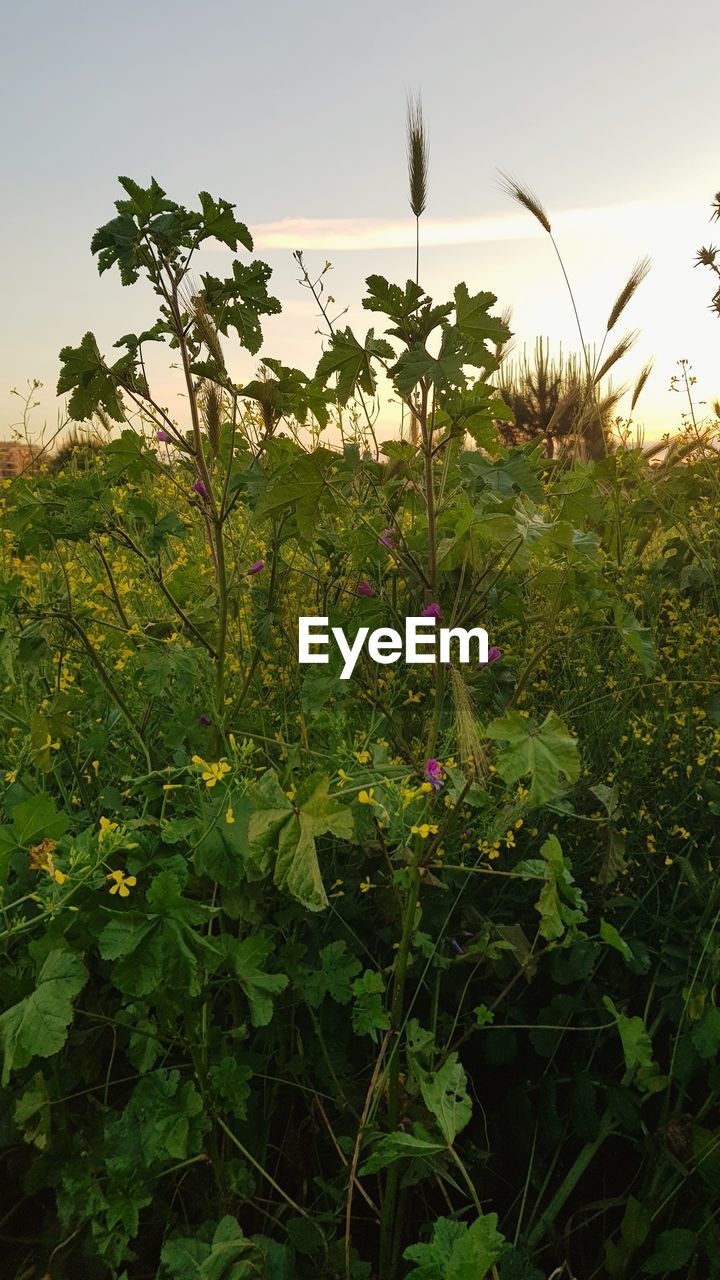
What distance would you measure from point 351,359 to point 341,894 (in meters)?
0.84

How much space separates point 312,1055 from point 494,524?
90cm

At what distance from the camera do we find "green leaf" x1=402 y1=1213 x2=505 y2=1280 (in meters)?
1.00

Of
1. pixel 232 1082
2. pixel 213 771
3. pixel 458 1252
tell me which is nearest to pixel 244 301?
pixel 213 771

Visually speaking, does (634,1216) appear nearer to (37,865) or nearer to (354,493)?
(37,865)

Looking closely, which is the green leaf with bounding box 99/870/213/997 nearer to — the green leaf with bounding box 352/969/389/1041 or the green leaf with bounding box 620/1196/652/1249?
the green leaf with bounding box 352/969/389/1041

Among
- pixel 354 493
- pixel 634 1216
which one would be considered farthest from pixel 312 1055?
pixel 354 493

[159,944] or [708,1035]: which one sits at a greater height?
[159,944]

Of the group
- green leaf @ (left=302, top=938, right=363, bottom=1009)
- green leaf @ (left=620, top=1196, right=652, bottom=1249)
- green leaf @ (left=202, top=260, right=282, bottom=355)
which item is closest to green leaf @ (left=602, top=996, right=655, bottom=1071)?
green leaf @ (left=620, top=1196, right=652, bottom=1249)

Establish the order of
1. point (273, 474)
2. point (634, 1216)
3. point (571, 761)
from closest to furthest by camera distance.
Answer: point (571, 761) < point (634, 1216) < point (273, 474)

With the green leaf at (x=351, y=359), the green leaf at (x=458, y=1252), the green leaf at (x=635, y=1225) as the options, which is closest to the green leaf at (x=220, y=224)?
the green leaf at (x=351, y=359)

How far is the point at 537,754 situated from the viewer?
1.14 meters

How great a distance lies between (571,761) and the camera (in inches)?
44.9

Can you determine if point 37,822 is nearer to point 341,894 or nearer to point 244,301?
point 341,894

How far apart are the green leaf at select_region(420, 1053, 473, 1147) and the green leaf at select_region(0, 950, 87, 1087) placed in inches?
18.5
